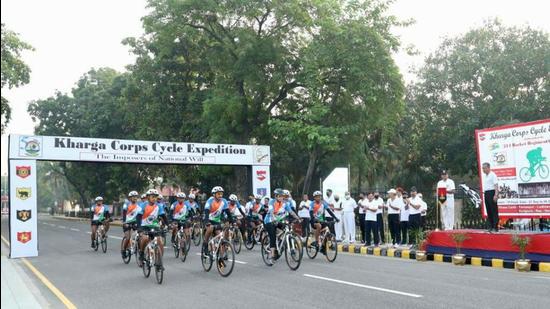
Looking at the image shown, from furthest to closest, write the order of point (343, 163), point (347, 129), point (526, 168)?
point (343, 163) < point (347, 129) < point (526, 168)

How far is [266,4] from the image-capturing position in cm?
2647

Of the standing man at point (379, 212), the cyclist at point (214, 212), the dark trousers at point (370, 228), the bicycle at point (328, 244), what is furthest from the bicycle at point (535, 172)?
the cyclist at point (214, 212)

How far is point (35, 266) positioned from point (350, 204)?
34.9 feet

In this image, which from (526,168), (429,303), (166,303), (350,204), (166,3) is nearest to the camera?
(429,303)

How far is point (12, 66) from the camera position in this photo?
2933cm

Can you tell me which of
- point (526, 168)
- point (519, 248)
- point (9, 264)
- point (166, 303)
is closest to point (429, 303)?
point (166, 303)

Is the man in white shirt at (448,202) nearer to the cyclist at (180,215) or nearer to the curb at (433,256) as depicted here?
the curb at (433,256)

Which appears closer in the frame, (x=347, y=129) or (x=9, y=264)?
(x=9, y=264)

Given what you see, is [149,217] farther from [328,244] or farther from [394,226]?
[394,226]

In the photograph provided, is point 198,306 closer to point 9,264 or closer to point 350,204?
point 9,264

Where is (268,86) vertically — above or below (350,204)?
above

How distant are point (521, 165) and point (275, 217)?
7.93 meters

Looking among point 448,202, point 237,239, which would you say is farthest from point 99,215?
point 448,202

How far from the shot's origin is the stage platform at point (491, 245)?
12367 millimetres
